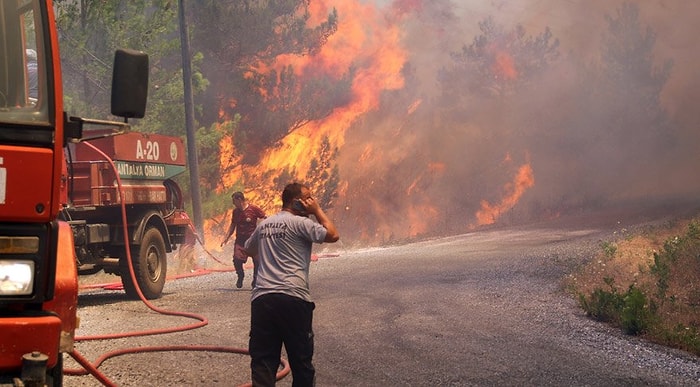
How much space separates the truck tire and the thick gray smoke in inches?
845

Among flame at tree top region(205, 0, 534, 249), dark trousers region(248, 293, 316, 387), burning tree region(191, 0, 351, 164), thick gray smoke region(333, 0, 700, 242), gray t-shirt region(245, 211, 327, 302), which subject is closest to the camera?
dark trousers region(248, 293, 316, 387)

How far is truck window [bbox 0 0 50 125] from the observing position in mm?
4258

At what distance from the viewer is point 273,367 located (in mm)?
5656

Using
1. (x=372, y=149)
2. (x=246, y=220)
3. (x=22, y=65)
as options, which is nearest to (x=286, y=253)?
(x=22, y=65)

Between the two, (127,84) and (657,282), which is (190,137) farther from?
(127,84)

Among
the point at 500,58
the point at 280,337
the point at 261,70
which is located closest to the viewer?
the point at 280,337

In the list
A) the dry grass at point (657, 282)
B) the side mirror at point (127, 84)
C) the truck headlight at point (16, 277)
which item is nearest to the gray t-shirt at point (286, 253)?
the side mirror at point (127, 84)

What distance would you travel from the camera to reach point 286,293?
18.8 feet

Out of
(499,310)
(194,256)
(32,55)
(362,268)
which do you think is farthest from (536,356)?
(194,256)

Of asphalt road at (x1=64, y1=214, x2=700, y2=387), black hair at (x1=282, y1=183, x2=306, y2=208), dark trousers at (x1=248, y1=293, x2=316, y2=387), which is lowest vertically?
asphalt road at (x1=64, y1=214, x2=700, y2=387)

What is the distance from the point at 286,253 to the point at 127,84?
1.81 m

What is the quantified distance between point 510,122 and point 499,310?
2805cm

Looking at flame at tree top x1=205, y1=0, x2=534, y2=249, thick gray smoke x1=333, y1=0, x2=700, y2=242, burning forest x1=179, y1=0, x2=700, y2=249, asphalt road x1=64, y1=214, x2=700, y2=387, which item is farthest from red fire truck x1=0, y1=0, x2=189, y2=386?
thick gray smoke x1=333, y1=0, x2=700, y2=242

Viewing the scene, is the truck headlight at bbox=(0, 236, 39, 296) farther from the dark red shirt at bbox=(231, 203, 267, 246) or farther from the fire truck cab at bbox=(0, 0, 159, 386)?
the dark red shirt at bbox=(231, 203, 267, 246)
